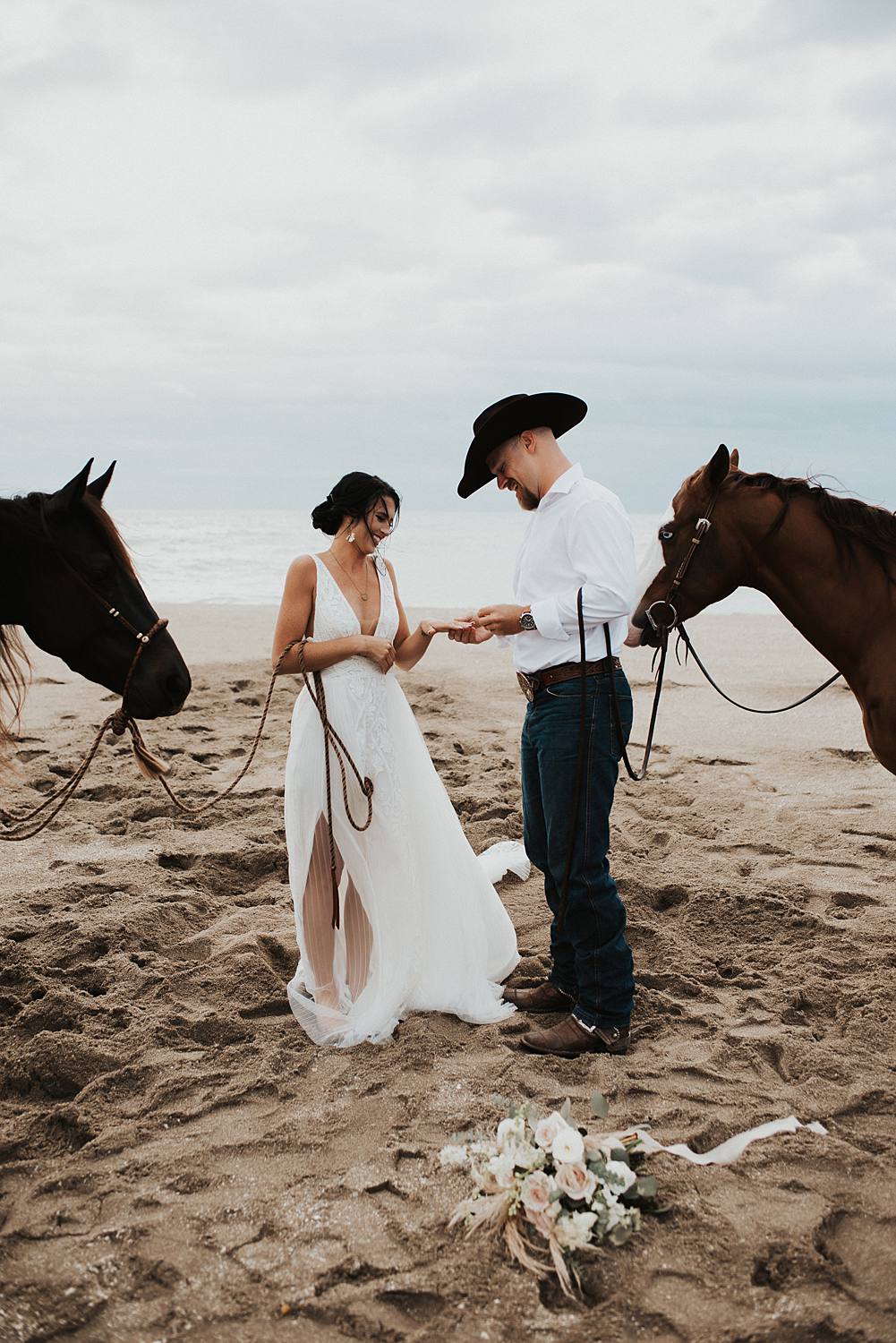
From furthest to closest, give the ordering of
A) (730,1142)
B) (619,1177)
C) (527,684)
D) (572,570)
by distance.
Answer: (527,684)
(572,570)
(730,1142)
(619,1177)

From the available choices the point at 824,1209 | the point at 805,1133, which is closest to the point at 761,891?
the point at 805,1133

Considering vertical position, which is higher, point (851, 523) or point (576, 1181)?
point (851, 523)

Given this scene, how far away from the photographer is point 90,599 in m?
3.17

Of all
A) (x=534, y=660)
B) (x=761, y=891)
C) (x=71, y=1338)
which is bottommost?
(x=71, y=1338)

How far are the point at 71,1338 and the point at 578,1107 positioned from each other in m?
1.47

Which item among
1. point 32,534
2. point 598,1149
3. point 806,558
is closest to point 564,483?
point 806,558

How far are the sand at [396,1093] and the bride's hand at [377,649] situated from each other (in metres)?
1.27

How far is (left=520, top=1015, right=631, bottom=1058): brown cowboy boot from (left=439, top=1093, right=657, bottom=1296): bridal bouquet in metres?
0.79

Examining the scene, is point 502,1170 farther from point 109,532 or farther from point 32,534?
point 32,534

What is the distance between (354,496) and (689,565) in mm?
1210

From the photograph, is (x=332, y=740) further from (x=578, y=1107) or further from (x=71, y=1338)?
(x=71, y=1338)

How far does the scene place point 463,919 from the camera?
3.64 m

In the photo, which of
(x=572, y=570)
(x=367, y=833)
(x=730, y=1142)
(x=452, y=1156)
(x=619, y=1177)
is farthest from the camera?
(x=367, y=833)

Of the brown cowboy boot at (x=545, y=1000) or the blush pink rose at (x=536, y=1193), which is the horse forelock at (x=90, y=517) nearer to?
the brown cowboy boot at (x=545, y=1000)
